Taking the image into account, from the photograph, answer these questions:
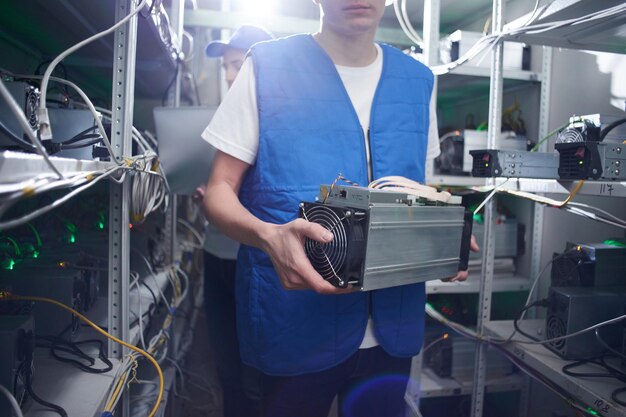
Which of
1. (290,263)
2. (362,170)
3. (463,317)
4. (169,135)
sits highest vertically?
(169,135)

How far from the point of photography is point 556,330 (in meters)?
1.32

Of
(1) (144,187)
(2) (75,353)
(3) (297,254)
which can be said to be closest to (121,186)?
(1) (144,187)

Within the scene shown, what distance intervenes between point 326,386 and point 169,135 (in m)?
1.05

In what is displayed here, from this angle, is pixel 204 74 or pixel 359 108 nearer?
pixel 359 108

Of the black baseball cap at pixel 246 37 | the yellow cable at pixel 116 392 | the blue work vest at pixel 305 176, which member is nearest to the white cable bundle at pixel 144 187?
the blue work vest at pixel 305 176

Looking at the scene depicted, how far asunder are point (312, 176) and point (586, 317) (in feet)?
2.80

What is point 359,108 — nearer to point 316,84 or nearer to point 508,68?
point 316,84

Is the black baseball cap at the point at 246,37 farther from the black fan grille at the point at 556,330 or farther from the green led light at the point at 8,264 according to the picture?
the black fan grille at the point at 556,330

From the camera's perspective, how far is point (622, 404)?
102 cm

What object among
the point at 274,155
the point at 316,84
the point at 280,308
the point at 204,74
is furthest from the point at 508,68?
the point at 204,74

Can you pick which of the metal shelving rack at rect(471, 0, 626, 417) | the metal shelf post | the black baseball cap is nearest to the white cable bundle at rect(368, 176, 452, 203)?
the metal shelving rack at rect(471, 0, 626, 417)

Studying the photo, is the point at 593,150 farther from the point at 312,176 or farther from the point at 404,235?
the point at 312,176

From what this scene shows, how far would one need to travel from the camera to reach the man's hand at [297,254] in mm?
776

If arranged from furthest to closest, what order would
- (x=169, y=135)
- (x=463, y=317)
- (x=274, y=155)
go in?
(x=463, y=317)
(x=169, y=135)
(x=274, y=155)
